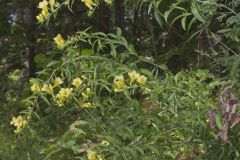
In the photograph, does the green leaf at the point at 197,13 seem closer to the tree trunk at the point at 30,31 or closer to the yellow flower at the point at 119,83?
the yellow flower at the point at 119,83

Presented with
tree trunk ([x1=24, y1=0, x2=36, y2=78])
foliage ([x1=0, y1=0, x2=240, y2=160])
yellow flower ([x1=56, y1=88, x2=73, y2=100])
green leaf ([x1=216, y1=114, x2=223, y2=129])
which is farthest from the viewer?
tree trunk ([x1=24, y1=0, x2=36, y2=78])

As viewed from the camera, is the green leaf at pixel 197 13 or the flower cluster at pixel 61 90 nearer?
the green leaf at pixel 197 13

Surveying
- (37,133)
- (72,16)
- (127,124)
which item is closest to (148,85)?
(127,124)

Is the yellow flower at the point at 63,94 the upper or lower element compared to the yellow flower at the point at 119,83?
lower

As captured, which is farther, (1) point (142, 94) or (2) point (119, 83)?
(1) point (142, 94)

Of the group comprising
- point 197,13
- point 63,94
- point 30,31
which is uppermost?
point 197,13

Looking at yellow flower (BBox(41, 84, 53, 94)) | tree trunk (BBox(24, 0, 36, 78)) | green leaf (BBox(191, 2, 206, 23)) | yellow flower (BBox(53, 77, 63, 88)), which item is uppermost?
green leaf (BBox(191, 2, 206, 23))

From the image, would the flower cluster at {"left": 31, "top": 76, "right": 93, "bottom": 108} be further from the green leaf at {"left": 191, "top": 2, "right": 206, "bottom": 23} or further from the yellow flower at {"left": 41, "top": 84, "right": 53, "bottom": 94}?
the green leaf at {"left": 191, "top": 2, "right": 206, "bottom": 23}

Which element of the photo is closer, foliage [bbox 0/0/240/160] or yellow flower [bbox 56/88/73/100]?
foliage [bbox 0/0/240/160]

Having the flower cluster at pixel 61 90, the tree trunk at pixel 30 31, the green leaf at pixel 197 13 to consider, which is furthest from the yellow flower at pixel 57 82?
the tree trunk at pixel 30 31

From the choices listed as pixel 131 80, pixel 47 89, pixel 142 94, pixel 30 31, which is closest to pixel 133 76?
pixel 131 80

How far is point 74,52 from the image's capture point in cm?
248

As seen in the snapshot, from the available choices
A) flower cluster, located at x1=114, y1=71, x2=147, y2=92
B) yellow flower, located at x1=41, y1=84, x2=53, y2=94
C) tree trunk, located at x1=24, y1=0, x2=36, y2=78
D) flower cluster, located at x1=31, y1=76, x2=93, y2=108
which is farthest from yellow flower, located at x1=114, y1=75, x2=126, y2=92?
tree trunk, located at x1=24, y1=0, x2=36, y2=78

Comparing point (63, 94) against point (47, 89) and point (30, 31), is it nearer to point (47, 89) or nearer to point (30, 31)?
point (47, 89)
